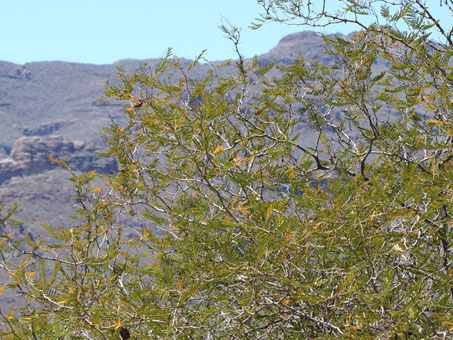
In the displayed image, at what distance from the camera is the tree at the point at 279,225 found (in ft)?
7.98

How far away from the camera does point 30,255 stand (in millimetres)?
3111

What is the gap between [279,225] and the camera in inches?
94.4

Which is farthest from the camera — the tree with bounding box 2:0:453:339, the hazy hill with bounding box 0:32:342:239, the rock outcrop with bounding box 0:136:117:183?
the rock outcrop with bounding box 0:136:117:183

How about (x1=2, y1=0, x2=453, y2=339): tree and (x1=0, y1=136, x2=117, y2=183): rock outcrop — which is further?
(x1=0, y1=136, x2=117, y2=183): rock outcrop

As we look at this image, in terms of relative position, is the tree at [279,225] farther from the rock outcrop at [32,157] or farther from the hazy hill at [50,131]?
the rock outcrop at [32,157]

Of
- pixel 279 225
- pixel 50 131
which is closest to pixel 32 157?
pixel 50 131

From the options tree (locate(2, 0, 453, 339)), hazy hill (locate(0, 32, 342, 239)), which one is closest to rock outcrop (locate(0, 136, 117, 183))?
hazy hill (locate(0, 32, 342, 239))

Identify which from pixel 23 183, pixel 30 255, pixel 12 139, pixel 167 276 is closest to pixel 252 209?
pixel 167 276

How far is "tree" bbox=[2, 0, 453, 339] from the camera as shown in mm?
2432

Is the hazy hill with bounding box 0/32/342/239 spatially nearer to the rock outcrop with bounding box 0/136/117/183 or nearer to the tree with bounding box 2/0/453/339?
the rock outcrop with bounding box 0/136/117/183

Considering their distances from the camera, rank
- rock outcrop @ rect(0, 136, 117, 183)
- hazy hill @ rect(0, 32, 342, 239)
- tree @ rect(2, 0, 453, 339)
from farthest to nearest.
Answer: rock outcrop @ rect(0, 136, 117, 183) → hazy hill @ rect(0, 32, 342, 239) → tree @ rect(2, 0, 453, 339)

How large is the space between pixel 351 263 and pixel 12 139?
177 m

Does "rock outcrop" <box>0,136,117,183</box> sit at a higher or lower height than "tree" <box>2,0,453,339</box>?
lower

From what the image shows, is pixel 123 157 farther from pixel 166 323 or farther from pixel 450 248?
pixel 450 248
